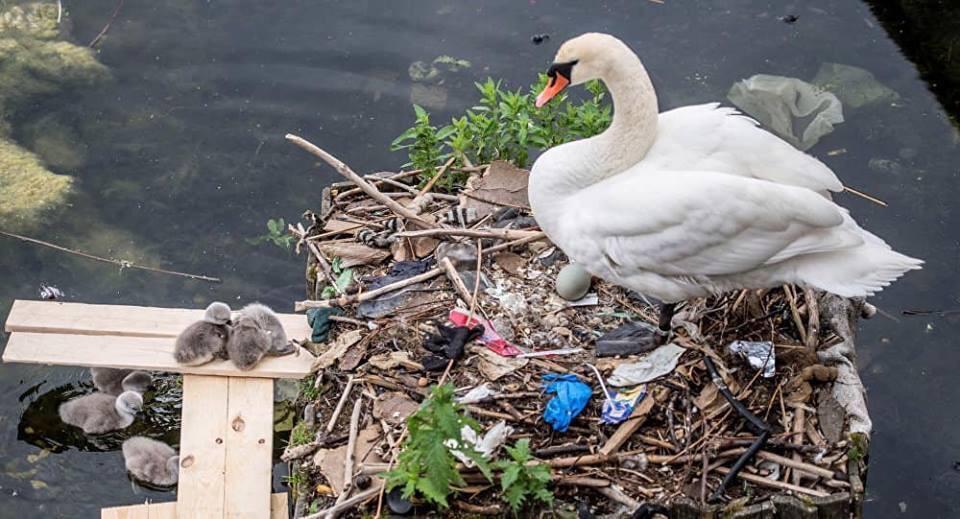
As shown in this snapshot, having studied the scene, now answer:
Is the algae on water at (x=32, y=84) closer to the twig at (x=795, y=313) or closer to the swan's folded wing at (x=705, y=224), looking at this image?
the swan's folded wing at (x=705, y=224)

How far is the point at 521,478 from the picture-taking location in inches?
188

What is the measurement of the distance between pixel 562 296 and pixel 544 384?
65 centimetres

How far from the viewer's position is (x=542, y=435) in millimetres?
5152

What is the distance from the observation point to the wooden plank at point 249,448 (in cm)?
592

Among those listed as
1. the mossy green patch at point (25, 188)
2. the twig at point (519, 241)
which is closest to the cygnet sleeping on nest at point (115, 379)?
the mossy green patch at point (25, 188)

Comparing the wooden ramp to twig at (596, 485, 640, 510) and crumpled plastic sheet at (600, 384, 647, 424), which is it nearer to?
crumpled plastic sheet at (600, 384, 647, 424)

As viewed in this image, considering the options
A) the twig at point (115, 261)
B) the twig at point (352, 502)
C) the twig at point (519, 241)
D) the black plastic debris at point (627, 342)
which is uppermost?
the twig at point (519, 241)

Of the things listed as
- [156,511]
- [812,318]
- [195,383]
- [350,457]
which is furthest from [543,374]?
[156,511]

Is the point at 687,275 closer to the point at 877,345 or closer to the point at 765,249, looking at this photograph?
the point at 765,249

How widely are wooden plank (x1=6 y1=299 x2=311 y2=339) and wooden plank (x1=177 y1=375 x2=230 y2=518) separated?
1.65ft

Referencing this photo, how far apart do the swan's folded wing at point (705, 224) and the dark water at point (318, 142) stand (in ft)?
6.75

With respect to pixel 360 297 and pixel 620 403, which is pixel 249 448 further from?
pixel 620 403

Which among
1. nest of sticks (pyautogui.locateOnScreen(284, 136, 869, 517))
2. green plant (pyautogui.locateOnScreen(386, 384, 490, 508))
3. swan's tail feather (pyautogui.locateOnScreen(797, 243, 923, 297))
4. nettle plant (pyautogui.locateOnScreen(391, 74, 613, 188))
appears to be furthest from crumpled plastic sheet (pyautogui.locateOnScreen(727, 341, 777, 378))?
nettle plant (pyautogui.locateOnScreen(391, 74, 613, 188))

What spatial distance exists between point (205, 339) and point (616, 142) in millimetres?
2534
